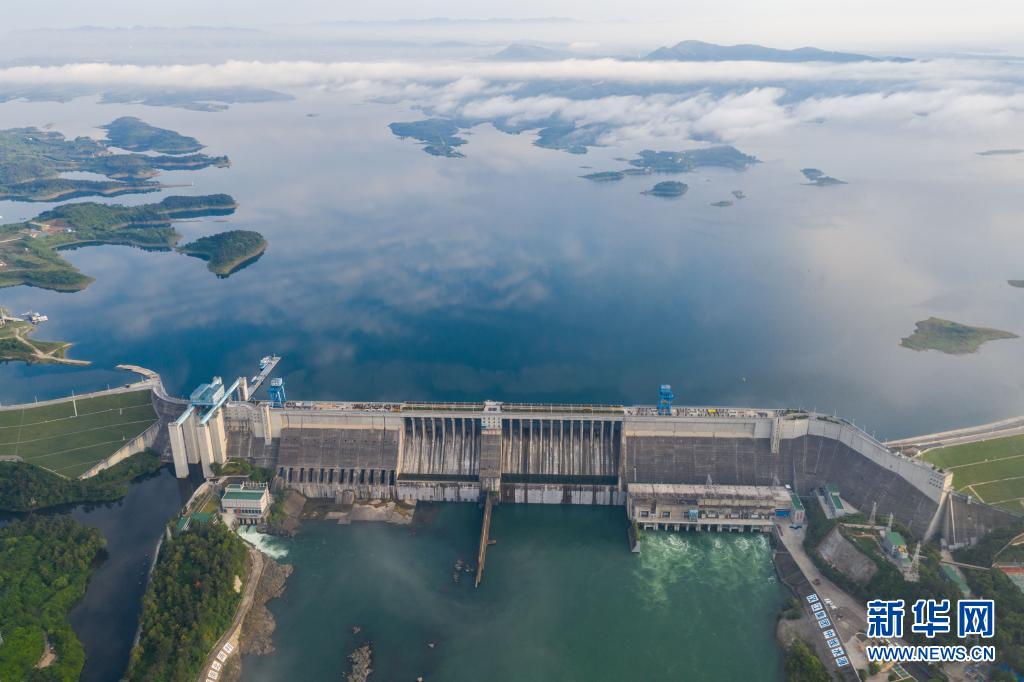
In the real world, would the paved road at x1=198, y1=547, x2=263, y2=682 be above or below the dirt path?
below

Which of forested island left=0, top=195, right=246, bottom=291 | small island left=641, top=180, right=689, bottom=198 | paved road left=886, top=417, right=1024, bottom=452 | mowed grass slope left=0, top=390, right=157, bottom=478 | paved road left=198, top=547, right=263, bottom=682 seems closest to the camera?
paved road left=198, top=547, right=263, bottom=682

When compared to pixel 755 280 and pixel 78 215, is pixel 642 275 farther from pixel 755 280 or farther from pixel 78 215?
pixel 78 215

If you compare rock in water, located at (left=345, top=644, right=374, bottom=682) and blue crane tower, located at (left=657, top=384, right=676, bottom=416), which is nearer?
rock in water, located at (left=345, top=644, right=374, bottom=682)

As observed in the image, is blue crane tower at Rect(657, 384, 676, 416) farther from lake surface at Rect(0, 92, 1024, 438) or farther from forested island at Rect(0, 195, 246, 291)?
forested island at Rect(0, 195, 246, 291)

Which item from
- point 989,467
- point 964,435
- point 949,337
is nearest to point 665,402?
point 989,467

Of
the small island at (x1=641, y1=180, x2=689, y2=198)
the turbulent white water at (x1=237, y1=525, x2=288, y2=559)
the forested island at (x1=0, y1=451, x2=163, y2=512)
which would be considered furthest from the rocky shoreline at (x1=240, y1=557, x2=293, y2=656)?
the small island at (x1=641, y1=180, x2=689, y2=198)

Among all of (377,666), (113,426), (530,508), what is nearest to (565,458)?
(530,508)

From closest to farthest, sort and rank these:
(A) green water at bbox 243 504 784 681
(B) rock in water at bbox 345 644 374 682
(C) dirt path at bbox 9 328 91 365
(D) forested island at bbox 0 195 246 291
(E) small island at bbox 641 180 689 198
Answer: (B) rock in water at bbox 345 644 374 682 < (A) green water at bbox 243 504 784 681 < (C) dirt path at bbox 9 328 91 365 < (D) forested island at bbox 0 195 246 291 < (E) small island at bbox 641 180 689 198
